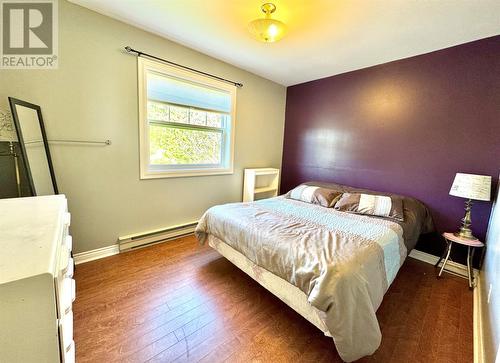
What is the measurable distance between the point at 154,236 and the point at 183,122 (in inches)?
59.8

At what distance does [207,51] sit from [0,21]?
180cm

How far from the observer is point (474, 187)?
1.93 m

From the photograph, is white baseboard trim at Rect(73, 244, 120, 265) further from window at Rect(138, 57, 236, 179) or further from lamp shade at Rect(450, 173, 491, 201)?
lamp shade at Rect(450, 173, 491, 201)

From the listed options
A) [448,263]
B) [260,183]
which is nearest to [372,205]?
[448,263]

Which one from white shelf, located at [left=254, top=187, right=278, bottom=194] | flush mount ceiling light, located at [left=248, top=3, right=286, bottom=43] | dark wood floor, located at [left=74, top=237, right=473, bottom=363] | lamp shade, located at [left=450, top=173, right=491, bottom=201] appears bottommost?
dark wood floor, located at [left=74, top=237, right=473, bottom=363]

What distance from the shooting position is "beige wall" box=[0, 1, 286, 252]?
1.87 metres

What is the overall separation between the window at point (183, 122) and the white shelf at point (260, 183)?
36cm

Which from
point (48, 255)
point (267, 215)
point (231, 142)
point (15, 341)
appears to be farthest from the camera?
point (231, 142)

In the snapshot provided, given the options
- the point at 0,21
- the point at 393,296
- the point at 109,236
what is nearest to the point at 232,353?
the point at 393,296

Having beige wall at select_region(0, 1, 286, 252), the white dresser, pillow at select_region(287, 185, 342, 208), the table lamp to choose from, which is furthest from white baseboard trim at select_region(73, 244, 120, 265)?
the table lamp

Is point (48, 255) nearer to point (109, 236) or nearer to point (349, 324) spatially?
point (349, 324)

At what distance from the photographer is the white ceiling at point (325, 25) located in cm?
171

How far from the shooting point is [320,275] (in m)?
1.24

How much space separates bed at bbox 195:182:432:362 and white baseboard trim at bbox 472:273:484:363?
0.56 m
